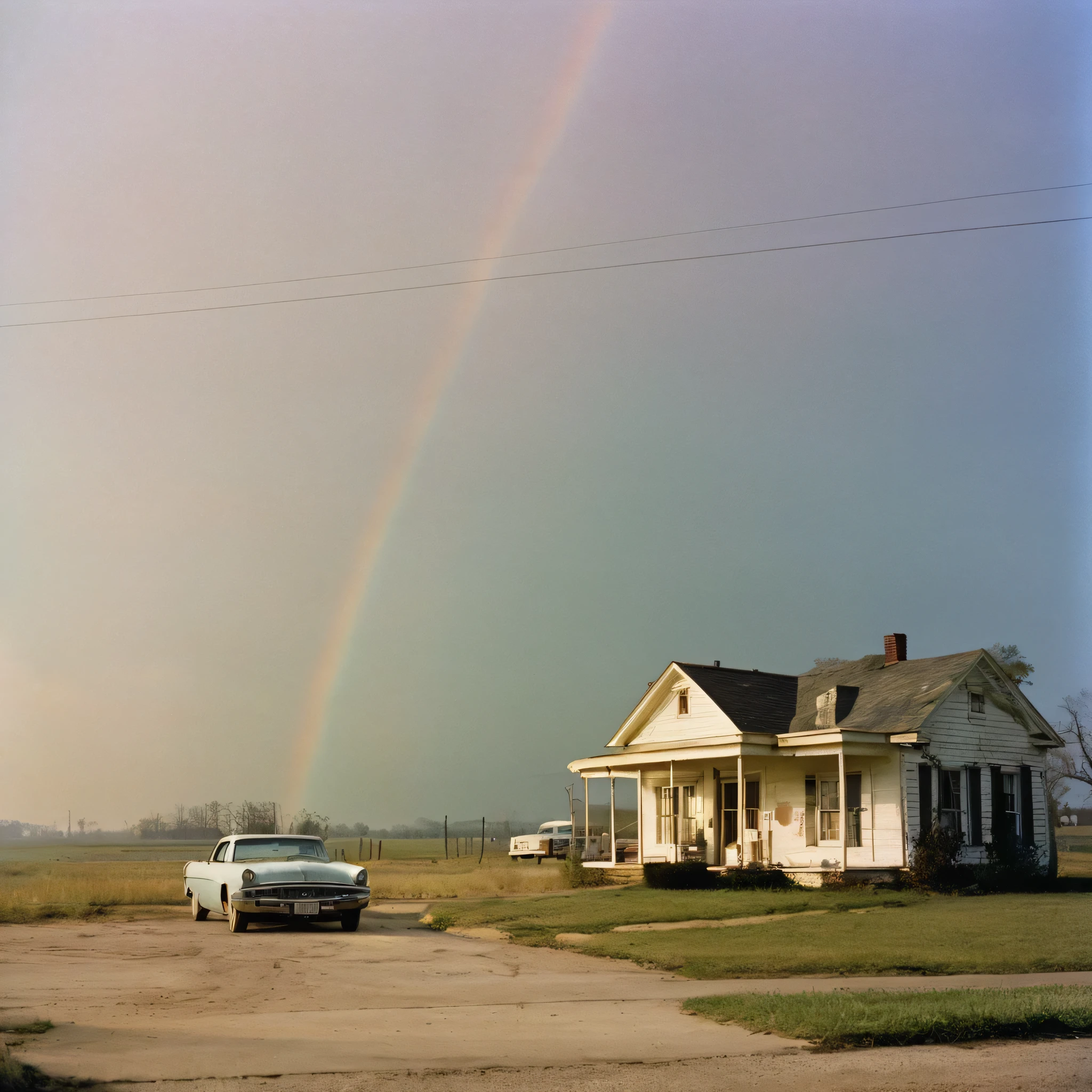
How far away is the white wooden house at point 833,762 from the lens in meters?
27.6

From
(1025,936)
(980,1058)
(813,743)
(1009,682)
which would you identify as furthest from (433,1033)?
(1009,682)

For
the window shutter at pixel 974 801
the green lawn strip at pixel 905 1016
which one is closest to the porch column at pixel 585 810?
the window shutter at pixel 974 801

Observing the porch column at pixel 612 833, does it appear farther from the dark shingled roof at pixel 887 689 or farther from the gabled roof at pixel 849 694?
the dark shingled roof at pixel 887 689

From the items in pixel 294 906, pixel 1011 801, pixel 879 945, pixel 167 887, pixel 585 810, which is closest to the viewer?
pixel 879 945

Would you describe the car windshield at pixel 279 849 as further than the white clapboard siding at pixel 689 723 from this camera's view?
No

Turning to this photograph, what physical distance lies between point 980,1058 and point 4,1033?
6944 millimetres

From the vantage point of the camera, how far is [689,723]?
32750 millimetres

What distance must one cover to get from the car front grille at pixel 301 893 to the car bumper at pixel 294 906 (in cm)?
3

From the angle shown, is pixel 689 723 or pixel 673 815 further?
pixel 673 815

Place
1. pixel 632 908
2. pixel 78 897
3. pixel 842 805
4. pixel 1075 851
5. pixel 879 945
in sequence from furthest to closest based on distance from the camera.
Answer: pixel 1075 851, pixel 842 805, pixel 78 897, pixel 632 908, pixel 879 945

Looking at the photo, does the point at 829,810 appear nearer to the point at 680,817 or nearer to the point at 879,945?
the point at 680,817

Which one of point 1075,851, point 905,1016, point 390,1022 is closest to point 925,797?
point 905,1016

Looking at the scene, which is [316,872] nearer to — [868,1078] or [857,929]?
[857,929]

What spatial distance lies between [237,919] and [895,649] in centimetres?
2112
